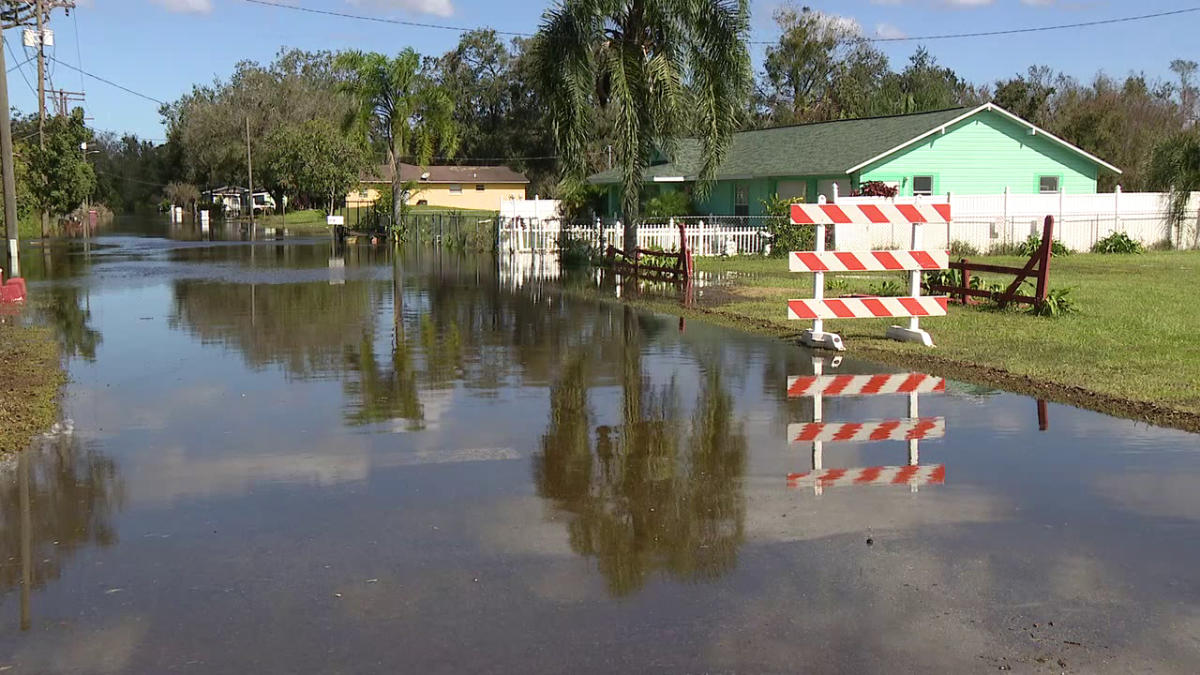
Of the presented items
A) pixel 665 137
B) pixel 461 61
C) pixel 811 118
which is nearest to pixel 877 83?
pixel 811 118

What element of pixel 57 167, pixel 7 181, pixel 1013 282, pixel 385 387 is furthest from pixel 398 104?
pixel 385 387

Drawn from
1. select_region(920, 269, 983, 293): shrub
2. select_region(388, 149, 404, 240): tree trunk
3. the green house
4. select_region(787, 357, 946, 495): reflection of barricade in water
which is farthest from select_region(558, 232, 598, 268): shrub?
select_region(787, 357, 946, 495): reflection of barricade in water

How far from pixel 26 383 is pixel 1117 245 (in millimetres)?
32766

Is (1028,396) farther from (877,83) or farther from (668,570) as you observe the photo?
(877,83)

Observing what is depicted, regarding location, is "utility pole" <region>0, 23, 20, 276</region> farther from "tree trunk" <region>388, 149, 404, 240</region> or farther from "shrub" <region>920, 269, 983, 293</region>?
"tree trunk" <region>388, 149, 404, 240</region>

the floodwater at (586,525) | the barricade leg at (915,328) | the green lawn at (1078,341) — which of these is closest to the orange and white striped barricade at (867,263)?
the barricade leg at (915,328)

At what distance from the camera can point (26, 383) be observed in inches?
492

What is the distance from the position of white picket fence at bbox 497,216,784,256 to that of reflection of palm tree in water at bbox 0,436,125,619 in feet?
83.9

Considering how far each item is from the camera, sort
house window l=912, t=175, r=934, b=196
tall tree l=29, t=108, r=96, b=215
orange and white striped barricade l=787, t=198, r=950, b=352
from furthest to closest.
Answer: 1. tall tree l=29, t=108, r=96, b=215
2. house window l=912, t=175, r=934, b=196
3. orange and white striped barricade l=787, t=198, r=950, b=352

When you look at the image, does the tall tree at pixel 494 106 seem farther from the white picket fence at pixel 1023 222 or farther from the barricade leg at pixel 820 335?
the barricade leg at pixel 820 335

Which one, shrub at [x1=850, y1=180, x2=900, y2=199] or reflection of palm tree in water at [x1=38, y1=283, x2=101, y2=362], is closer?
reflection of palm tree in water at [x1=38, y1=283, x2=101, y2=362]

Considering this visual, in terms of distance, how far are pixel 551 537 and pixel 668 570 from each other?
36.4 inches

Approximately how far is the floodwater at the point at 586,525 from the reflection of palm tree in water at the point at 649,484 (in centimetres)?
4

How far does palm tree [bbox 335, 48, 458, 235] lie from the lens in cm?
5291
